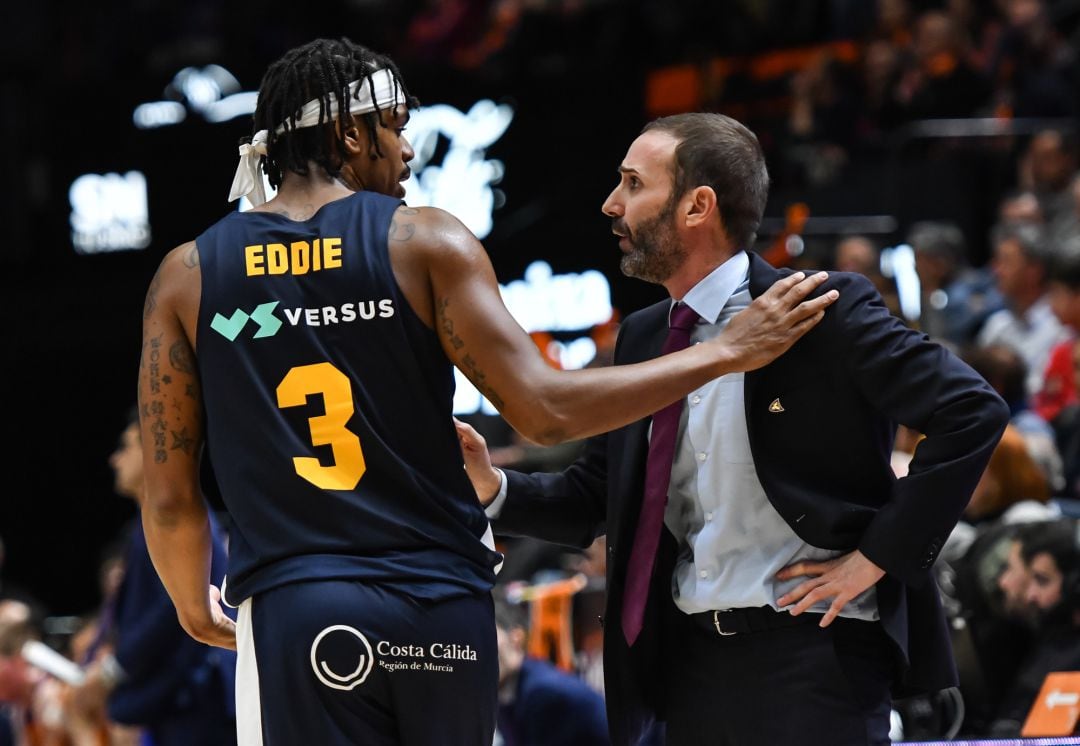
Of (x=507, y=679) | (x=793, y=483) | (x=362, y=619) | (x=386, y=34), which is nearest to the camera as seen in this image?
(x=362, y=619)

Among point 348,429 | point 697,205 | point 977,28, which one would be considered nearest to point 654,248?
point 697,205

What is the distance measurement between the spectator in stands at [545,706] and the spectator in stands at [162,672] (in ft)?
3.54

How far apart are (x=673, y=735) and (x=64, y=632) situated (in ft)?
26.6

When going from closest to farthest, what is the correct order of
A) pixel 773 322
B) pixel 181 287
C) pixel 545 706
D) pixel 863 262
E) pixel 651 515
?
pixel 181 287
pixel 773 322
pixel 651 515
pixel 545 706
pixel 863 262

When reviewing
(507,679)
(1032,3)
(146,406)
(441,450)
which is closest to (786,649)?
(441,450)

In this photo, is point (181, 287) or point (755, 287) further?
point (755, 287)

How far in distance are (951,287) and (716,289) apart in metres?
6.45

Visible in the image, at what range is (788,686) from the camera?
11.5 ft

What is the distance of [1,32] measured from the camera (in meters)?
14.4

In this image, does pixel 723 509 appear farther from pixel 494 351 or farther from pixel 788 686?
pixel 494 351

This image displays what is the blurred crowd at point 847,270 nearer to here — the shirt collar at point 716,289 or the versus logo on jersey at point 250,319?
the shirt collar at point 716,289

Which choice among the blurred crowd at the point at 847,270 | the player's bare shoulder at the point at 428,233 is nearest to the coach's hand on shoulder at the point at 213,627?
the player's bare shoulder at the point at 428,233

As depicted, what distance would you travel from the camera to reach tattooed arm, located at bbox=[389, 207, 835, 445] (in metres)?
3.12

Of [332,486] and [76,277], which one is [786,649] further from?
[76,277]
